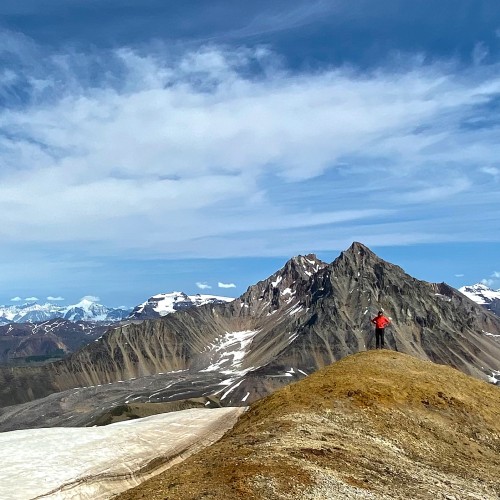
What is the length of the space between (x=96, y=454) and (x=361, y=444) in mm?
16536

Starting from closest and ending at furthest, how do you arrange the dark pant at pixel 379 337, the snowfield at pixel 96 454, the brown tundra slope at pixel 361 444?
the brown tundra slope at pixel 361 444
the snowfield at pixel 96 454
the dark pant at pixel 379 337

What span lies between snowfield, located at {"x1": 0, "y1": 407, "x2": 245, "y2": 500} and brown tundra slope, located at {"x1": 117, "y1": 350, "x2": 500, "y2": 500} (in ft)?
17.2

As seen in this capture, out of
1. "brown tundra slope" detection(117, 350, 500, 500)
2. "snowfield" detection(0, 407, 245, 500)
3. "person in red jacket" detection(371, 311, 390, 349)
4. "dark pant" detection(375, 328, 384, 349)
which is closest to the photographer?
"brown tundra slope" detection(117, 350, 500, 500)

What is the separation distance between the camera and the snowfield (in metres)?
28.2

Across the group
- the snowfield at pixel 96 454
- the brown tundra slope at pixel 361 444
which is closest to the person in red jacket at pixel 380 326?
the brown tundra slope at pixel 361 444

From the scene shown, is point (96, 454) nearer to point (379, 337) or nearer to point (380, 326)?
point (379, 337)

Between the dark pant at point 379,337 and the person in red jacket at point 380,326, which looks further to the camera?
the dark pant at point 379,337

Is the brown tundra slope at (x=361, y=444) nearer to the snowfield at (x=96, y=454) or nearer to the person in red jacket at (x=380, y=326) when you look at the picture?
the person in red jacket at (x=380, y=326)

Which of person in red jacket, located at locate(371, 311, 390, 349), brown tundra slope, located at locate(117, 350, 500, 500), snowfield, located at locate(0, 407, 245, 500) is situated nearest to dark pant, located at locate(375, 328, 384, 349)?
Result: person in red jacket, located at locate(371, 311, 390, 349)

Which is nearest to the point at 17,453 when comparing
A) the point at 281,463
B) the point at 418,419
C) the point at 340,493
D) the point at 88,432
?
the point at 88,432

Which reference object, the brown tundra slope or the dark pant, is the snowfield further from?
the dark pant

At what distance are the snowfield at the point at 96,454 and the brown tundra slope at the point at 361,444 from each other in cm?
526

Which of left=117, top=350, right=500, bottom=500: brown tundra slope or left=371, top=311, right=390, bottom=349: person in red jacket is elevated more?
left=371, top=311, right=390, bottom=349: person in red jacket

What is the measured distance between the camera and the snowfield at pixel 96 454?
28234 millimetres
